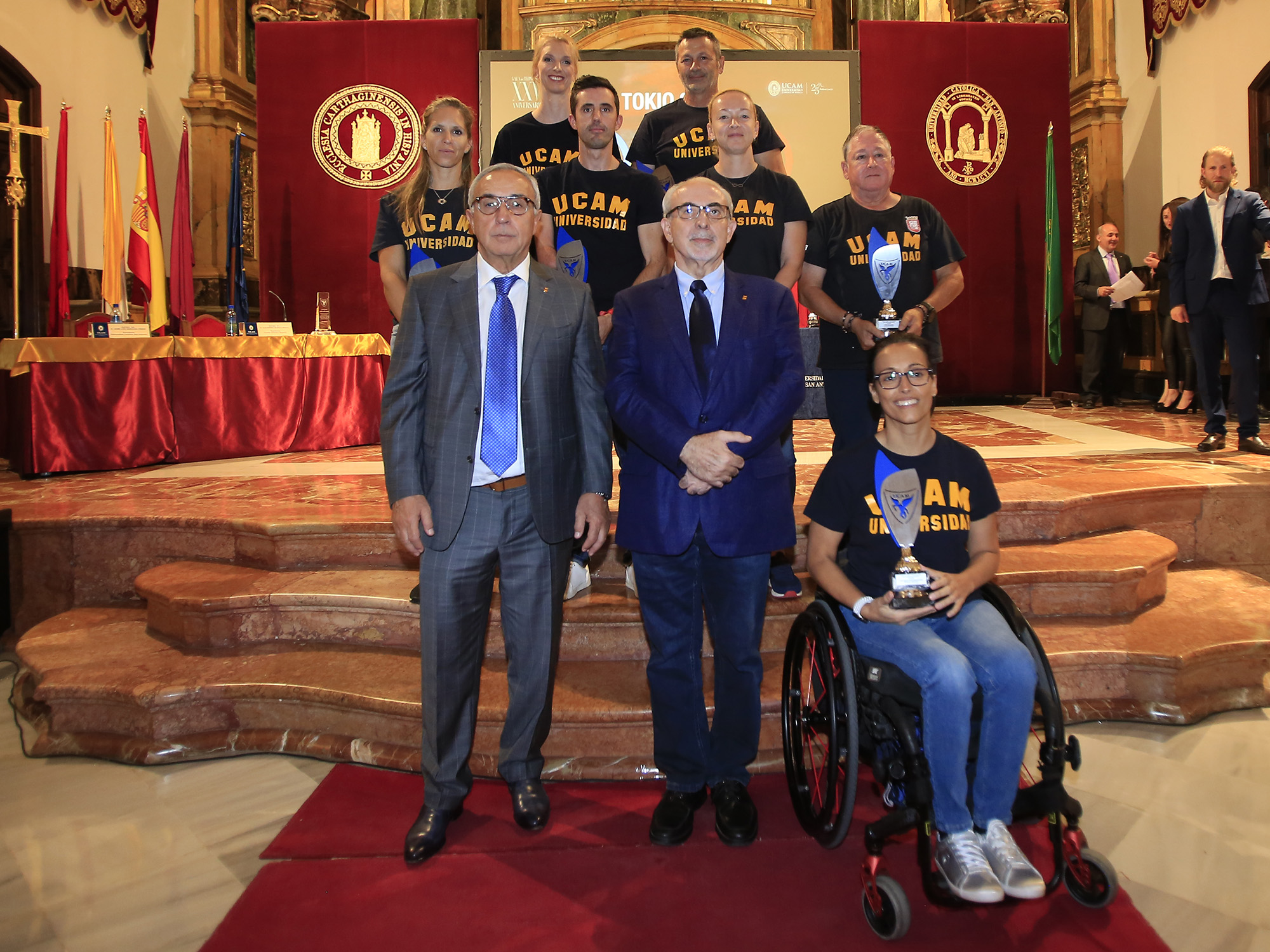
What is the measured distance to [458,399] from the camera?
2.25 m

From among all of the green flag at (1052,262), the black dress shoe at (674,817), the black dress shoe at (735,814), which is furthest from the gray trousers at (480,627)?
the green flag at (1052,262)

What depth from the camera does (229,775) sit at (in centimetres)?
280

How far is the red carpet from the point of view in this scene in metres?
1.91

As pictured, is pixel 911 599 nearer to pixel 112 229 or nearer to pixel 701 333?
pixel 701 333

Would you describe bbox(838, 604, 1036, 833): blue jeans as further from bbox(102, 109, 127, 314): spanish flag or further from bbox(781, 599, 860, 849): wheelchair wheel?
bbox(102, 109, 127, 314): spanish flag

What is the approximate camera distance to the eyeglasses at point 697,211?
2.25 metres

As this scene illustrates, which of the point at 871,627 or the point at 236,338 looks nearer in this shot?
the point at 871,627

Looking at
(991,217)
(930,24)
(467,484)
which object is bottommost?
(467,484)

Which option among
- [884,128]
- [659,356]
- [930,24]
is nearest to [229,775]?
[659,356]

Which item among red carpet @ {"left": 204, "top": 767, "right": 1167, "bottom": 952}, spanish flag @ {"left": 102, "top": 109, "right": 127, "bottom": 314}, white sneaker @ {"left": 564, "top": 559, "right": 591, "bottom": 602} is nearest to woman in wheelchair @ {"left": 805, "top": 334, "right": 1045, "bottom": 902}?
red carpet @ {"left": 204, "top": 767, "right": 1167, "bottom": 952}

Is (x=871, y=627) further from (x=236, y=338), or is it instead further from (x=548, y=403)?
(x=236, y=338)

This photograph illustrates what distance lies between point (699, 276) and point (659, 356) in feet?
0.72

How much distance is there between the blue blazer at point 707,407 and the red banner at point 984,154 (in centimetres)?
781

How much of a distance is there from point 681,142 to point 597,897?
2459mm
